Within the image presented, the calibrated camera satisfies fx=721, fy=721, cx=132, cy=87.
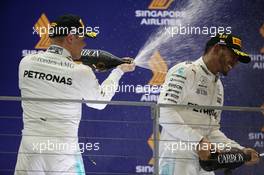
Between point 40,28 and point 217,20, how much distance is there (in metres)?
1.08

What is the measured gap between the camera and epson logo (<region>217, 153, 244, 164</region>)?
3121 mm

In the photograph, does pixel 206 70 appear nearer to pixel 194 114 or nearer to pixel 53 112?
pixel 194 114

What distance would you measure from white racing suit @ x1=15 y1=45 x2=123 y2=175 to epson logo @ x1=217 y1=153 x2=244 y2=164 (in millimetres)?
585

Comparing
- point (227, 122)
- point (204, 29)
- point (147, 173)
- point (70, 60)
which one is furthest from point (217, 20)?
point (70, 60)

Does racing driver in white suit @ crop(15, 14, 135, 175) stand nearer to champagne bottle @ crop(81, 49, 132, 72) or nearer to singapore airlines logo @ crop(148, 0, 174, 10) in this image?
champagne bottle @ crop(81, 49, 132, 72)

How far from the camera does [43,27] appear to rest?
4.36 meters

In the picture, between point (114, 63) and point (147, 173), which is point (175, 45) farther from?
point (147, 173)

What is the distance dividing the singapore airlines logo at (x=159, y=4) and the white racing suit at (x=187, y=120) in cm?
101

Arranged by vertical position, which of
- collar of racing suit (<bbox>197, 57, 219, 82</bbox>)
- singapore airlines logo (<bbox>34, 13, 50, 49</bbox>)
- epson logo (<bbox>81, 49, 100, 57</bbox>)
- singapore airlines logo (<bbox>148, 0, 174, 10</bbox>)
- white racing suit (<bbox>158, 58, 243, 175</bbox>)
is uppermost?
singapore airlines logo (<bbox>148, 0, 174, 10</bbox>)

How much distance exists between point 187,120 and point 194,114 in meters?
0.04

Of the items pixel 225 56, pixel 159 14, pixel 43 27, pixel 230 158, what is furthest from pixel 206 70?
pixel 43 27

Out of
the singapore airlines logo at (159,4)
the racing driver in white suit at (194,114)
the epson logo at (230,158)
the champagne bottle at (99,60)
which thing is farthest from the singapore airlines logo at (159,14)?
the epson logo at (230,158)

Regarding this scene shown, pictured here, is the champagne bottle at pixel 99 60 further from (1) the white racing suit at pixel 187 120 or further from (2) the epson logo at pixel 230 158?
(2) the epson logo at pixel 230 158

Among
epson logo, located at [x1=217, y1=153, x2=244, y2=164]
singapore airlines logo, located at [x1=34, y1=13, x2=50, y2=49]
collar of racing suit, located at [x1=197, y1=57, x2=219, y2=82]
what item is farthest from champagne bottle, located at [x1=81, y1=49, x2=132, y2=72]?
epson logo, located at [x1=217, y1=153, x2=244, y2=164]
